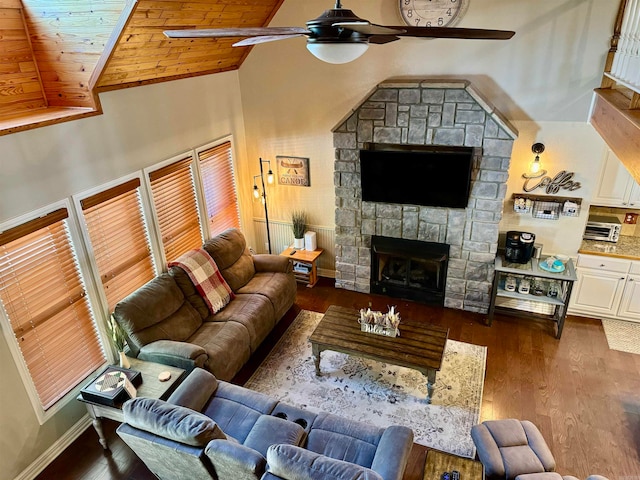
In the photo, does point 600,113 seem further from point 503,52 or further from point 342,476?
point 342,476

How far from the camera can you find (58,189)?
347 cm

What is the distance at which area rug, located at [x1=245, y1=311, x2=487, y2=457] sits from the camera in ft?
12.5

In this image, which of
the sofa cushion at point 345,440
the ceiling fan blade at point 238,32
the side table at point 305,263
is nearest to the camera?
the ceiling fan blade at point 238,32

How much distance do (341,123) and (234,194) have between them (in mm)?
1812

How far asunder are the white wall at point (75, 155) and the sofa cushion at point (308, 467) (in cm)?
215

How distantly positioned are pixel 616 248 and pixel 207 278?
4543 mm

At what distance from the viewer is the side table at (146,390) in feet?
11.5

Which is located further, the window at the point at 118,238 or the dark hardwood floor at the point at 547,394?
the window at the point at 118,238

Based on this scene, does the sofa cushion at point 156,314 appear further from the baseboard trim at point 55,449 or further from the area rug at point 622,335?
the area rug at point 622,335

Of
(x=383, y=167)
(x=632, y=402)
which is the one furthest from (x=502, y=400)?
(x=383, y=167)

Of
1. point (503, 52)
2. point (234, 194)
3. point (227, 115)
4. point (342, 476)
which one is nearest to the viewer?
point (342, 476)

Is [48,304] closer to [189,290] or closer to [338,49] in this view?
[189,290]

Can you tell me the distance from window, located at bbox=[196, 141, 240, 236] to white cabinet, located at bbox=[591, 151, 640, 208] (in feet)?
14.2

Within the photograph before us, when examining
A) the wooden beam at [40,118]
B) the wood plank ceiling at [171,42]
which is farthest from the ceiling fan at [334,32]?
the wooden beam at [40,118]
